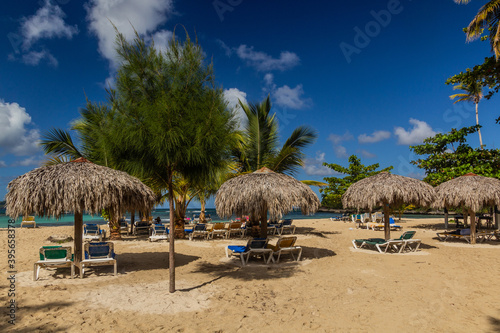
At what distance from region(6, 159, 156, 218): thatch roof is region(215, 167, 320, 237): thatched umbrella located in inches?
114

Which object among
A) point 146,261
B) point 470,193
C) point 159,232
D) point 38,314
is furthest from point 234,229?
point 38,314

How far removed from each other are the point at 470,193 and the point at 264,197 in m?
8.77

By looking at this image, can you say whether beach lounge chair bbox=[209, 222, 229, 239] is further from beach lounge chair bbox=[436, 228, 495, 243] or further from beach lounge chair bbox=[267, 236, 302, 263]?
beach lounge chair bbox=[436, 228, 495, 243]

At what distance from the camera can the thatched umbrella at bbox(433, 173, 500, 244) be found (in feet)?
37.1

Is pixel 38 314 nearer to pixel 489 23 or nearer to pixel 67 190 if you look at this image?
pixel 67 190

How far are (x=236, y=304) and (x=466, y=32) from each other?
14.9 metres

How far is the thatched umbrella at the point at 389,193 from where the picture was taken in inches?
418

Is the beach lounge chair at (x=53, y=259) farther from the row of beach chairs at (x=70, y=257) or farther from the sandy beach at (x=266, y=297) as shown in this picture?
the sandy beach at (x=266, y=297)

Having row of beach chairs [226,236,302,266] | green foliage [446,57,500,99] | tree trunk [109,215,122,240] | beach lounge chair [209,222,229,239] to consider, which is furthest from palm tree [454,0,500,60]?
tree trunk [109,215,122,240]

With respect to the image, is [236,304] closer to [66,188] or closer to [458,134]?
[66,188]

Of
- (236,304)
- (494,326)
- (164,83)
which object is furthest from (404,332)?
(164,83)

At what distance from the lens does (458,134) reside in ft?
61.7

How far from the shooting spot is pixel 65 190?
244 inches

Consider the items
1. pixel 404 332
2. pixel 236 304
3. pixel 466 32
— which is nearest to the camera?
pixel 404 332
